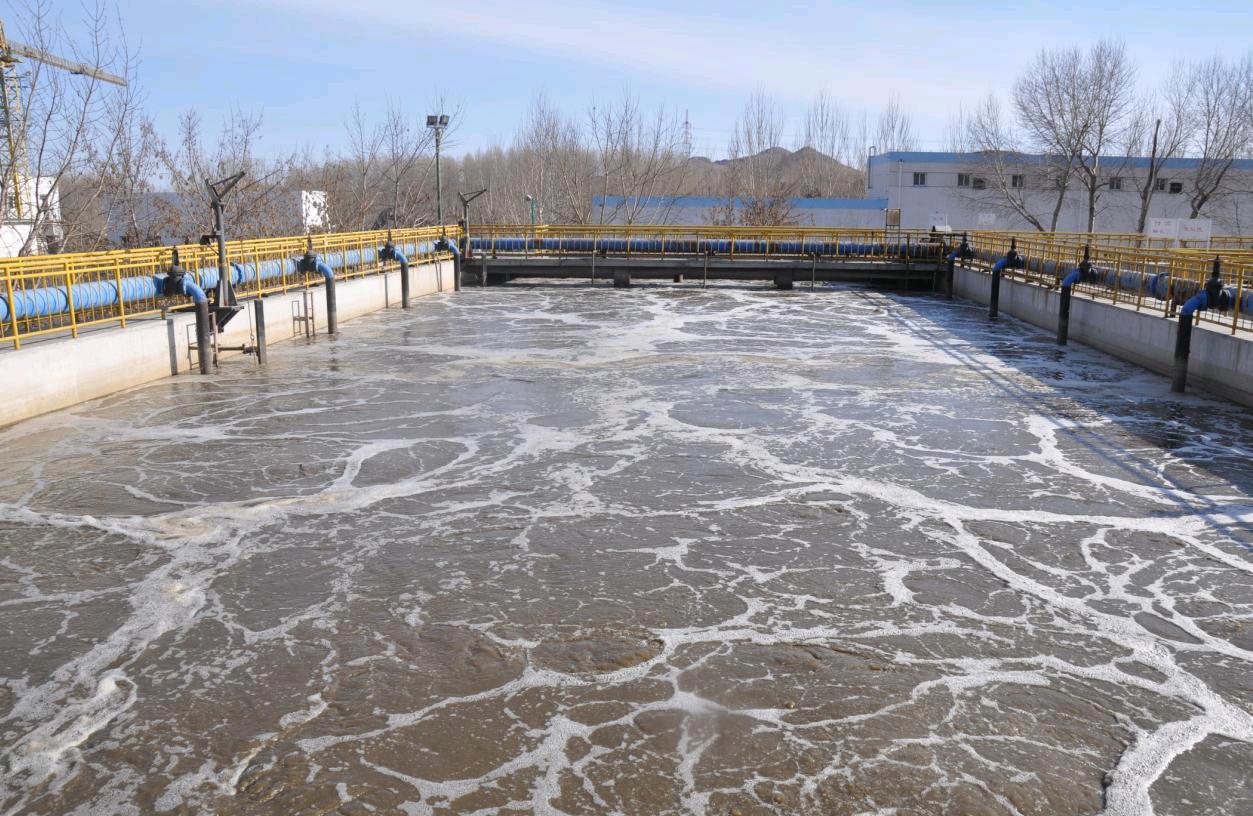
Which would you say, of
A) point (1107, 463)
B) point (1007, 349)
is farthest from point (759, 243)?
point (1107, 463)

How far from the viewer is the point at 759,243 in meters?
32.2

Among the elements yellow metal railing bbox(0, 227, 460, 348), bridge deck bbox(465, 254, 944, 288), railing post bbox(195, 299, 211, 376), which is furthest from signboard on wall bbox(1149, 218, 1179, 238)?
railing post bbox(195, 299, 211, 376)

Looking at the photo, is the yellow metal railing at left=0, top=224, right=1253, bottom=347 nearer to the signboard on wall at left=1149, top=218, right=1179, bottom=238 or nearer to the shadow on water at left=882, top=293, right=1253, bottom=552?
the shadow on water at left=882, top=293, right=1253, bottom=552

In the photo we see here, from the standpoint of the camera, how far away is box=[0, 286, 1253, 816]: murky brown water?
4.83 meters

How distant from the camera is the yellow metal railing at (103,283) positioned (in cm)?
1202

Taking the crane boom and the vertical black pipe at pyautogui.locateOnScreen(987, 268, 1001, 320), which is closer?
the crane boom

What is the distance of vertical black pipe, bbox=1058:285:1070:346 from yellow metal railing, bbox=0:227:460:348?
1482 cm

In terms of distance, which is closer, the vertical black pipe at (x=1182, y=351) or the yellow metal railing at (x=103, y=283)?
the yellow metal railing at (x=103, y=283)

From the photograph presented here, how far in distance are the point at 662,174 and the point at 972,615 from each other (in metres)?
51.4

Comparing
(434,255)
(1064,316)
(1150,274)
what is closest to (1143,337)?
(1150,274)

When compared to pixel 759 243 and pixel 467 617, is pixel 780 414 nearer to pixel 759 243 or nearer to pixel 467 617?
pixel 467 617

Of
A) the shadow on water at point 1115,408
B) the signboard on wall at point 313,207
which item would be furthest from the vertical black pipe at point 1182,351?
the signboard on wall at point 313,207

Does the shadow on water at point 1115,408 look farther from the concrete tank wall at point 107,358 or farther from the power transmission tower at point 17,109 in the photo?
the power transmission tower at point 17,109

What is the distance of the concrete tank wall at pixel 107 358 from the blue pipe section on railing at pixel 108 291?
407mm
